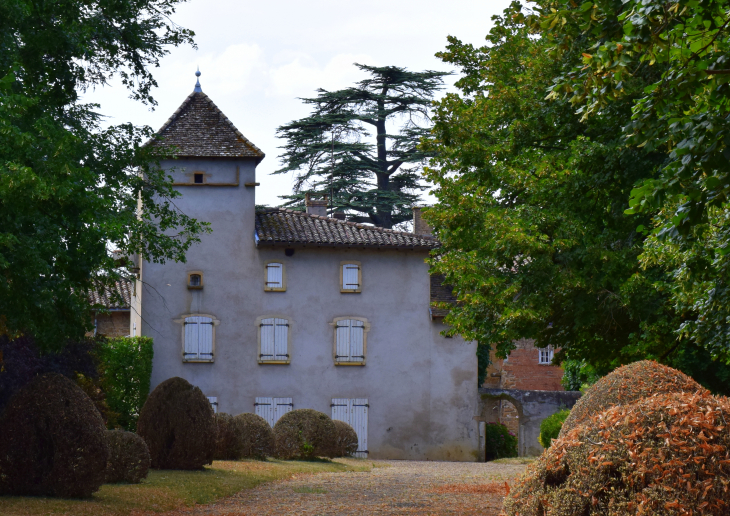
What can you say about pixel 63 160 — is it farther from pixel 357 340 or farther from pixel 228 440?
pixel 357 340

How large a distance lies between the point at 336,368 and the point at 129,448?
14741 mm

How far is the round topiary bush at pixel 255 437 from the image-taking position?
20203 millimetres

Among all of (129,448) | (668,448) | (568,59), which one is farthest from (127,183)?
(668,448)

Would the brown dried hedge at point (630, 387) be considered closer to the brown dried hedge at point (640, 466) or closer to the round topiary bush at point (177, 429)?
the brown dried hedge at point (640, 466)

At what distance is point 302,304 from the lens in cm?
2825

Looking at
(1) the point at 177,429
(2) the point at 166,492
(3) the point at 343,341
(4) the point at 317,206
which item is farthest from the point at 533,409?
(2) the point at 166,492

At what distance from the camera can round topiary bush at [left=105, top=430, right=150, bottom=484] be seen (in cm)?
1348

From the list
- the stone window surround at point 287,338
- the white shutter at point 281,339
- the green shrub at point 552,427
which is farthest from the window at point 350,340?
the green shrub at point 552,427

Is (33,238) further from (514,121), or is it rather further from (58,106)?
(514,121)

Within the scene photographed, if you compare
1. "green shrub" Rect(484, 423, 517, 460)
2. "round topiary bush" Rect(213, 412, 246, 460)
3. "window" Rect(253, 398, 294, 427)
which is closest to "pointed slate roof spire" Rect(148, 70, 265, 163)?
"window" Rect(253, 398, 294, 427)

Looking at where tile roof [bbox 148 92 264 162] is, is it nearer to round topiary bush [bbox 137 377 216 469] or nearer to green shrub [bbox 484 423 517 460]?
round topiary bush [bbox 137 377 216 469]

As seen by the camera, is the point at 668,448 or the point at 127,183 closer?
the point at 668,448

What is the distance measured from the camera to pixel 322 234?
28.3 metres

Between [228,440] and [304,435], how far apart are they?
123 inches
